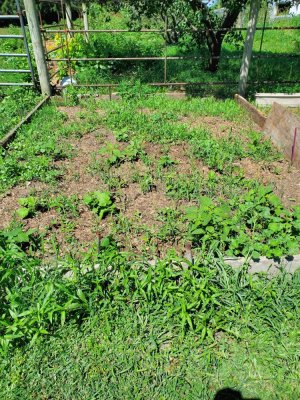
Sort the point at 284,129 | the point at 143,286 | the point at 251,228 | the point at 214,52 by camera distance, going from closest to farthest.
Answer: the point at 143,286, the point at 251,228, the point at 284,129, the point at 214,52

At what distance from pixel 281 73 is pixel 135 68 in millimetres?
3443

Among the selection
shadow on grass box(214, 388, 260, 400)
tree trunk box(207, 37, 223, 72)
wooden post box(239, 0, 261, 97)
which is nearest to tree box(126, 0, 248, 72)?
tree trunk box(207, 37, 223, 72)

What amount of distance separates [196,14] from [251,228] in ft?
16.4

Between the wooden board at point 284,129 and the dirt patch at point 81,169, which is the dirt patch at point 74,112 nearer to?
the dirt patch at point 81,169

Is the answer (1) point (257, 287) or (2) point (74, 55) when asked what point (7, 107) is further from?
(1) point (257, 287)

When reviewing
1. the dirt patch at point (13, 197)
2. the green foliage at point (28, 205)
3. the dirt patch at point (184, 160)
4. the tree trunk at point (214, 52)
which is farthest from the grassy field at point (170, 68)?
the green foliage at point (28, 205)

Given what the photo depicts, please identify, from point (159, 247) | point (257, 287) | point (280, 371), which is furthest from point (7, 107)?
point (280, 371)

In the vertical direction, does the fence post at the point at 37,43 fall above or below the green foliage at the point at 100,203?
above

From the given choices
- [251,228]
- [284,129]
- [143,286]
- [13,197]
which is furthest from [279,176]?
[13,197]

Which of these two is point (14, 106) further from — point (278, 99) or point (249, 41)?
point (278, 99)

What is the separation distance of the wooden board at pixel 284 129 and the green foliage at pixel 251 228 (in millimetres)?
1386

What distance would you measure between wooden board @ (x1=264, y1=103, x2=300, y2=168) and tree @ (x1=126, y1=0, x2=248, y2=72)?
2195 millimetres

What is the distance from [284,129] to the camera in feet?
14.7

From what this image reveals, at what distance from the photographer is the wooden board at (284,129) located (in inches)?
165
